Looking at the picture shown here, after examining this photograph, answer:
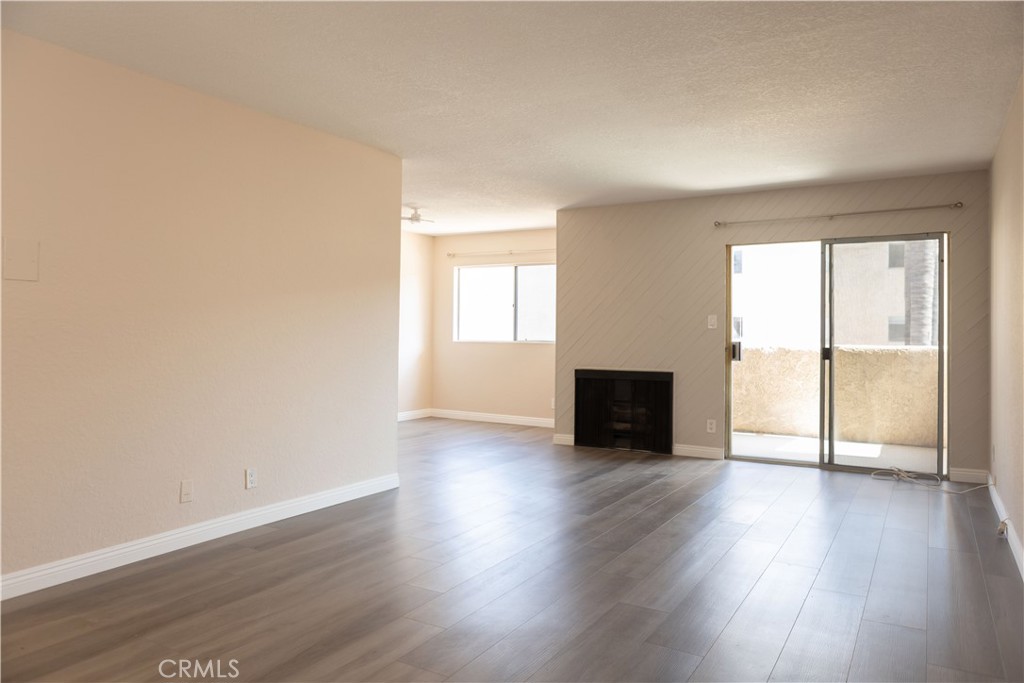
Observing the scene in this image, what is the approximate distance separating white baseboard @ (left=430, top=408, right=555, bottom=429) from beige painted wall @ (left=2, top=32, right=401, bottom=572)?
146 inches

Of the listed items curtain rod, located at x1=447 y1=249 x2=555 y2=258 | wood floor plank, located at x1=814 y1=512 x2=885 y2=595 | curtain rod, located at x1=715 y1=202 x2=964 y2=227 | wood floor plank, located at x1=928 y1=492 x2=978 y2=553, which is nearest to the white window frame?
curtain rod, located at x1=447 y1=249 x2=555 y2=258

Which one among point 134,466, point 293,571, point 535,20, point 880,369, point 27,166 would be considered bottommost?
point 293,571

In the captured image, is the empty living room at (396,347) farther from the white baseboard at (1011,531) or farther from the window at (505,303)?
the window at (505,303)

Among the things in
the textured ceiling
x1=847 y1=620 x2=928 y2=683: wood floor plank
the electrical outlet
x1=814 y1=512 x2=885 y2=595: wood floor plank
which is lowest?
x1=847 y1=620 x2=928 y2=683: wood floor plank

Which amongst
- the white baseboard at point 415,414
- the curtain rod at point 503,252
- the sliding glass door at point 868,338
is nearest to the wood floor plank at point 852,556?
the sliding glass door at point 868,338

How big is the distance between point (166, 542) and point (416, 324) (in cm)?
567

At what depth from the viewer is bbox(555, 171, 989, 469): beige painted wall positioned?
17.1 ft

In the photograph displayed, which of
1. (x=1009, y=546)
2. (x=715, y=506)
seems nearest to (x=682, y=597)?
(x=715, y=506)

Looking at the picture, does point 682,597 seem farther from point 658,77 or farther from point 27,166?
point 27,166

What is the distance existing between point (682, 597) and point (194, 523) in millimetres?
2560

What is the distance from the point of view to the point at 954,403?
207 inches

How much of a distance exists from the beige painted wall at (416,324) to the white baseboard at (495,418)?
0.88ft

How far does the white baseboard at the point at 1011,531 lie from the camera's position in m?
3.21

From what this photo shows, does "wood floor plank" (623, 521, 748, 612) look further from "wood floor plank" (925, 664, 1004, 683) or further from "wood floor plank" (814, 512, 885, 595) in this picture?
"wood floor plank" (925, 664, 1004, 683)
